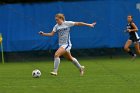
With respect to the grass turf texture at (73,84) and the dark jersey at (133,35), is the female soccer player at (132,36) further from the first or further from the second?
the grass turf texture at (73,84)

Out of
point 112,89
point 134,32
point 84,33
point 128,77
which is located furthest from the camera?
point 84,33

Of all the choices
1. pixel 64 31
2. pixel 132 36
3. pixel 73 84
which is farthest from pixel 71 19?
pixel 73 84

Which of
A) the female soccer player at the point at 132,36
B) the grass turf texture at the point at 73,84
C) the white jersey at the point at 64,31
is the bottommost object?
the grass turf texture at the point at 73,84

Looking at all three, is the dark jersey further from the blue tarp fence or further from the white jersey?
the white jersey

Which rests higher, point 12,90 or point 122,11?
point 122,11

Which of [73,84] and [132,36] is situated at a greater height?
[132,36]

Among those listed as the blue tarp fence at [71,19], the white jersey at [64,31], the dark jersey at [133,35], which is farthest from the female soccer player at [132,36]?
the white jersey at [64,31]

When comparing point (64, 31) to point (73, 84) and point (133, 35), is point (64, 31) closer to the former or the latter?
point (73, 84)

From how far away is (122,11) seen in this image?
26.0 meters

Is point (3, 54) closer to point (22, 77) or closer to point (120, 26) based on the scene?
point (120, 26)

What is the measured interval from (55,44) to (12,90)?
42.6 ft

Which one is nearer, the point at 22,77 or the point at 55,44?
the point at 22,77

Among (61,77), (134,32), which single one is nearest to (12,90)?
(61,77)

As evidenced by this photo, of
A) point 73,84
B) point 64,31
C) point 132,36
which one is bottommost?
point 73,84
